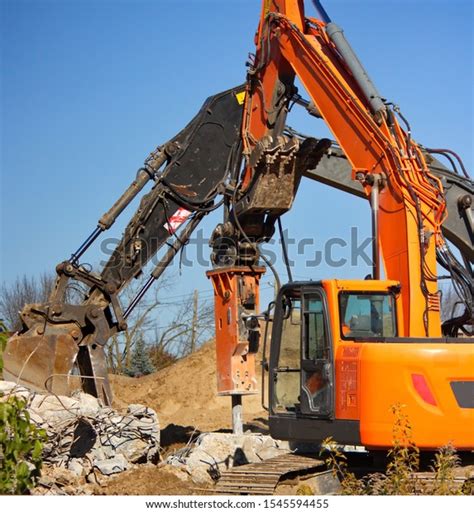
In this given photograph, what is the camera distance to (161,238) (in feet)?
45.4

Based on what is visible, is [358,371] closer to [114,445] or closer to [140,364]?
[114,445]

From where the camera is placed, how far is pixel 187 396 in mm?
19734

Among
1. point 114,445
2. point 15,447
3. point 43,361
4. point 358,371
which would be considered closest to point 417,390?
point 358,371

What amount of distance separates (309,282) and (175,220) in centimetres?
495

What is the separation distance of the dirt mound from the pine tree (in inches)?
213

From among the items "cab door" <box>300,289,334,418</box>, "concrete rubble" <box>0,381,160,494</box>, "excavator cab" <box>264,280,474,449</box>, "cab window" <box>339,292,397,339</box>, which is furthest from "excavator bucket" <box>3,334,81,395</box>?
"cab window" <box>339,292,397,339</box>

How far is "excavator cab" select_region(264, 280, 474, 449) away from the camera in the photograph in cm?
826

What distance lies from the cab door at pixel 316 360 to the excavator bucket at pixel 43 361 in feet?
15.3

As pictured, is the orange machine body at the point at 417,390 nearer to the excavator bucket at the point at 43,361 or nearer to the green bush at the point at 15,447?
the green bush at the point at 15,447

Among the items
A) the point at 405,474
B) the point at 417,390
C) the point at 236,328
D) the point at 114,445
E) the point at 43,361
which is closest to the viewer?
the point at 405,474

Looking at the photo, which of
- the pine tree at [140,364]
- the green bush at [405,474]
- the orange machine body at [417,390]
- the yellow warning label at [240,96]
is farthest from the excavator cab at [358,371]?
the pine tree at [140,364]

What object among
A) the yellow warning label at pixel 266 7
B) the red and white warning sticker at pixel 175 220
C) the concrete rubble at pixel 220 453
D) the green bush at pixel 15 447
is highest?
the yellow warning label at pixel 266 7

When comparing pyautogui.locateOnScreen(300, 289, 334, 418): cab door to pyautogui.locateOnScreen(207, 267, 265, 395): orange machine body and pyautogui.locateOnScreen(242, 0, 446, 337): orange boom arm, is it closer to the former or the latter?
pyautogui.locateOnScreen(242, 0, 446, 337): orange boom arm

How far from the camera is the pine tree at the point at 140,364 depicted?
89.7 ft
